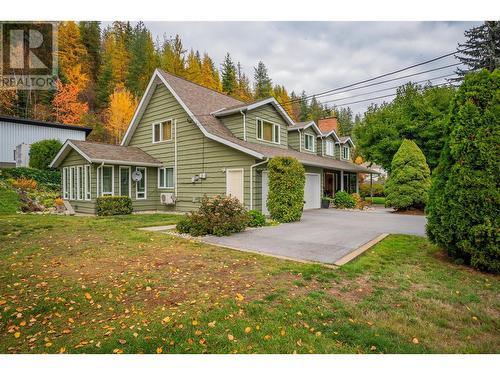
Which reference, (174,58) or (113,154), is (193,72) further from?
(113,154)

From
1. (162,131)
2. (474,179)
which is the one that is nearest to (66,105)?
(162,131)

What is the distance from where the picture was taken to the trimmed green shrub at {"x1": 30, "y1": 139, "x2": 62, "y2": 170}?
2009cm

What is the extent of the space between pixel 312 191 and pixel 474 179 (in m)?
12.4

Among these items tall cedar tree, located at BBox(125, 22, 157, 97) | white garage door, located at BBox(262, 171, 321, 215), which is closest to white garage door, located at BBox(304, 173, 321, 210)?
white garage door, located at BBox(262, 171, 321, 215)

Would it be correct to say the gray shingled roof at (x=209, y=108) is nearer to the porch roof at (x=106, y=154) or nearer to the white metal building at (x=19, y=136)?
the porch roof at (x=106, y=154)

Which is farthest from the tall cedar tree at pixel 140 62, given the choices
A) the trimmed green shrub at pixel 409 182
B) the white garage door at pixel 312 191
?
the trimmed green shrub at pixel 409 182

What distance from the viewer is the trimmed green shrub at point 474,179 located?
524cm

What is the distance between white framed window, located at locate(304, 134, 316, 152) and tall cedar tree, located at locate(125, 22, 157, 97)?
88.4 feet

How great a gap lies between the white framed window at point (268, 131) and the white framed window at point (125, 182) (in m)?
7.37

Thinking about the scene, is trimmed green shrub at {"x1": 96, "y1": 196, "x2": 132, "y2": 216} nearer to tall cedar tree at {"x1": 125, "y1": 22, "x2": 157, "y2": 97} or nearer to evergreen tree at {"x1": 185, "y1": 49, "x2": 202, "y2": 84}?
evergreen tree at {"x1": 185, "y1": 49, "x2": 202, "y2": 84}

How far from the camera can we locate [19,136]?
2319 cm
